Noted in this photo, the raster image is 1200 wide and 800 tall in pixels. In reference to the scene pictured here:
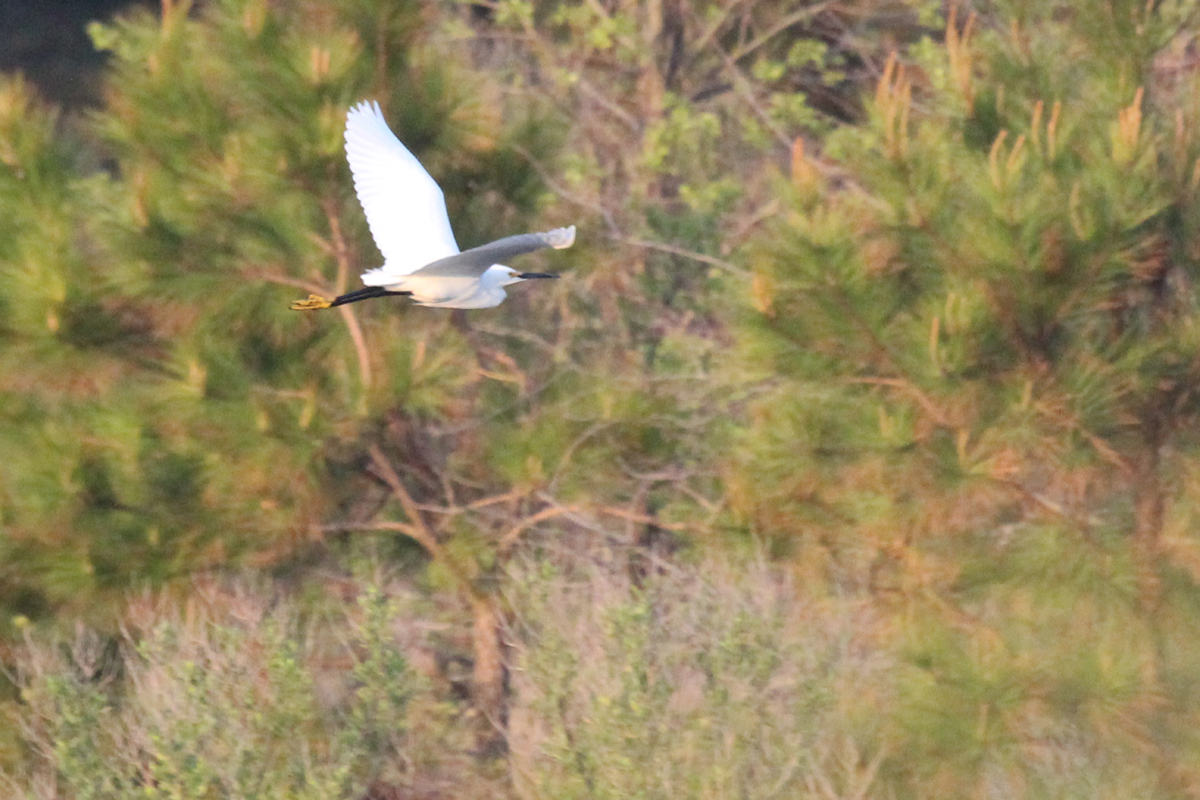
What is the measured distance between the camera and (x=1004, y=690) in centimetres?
446

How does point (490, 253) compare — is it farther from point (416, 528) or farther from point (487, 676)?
point (487, 676)

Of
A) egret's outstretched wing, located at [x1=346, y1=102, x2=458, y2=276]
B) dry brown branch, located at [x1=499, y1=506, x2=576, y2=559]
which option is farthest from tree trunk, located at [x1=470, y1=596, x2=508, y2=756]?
egret's outstretched wing, located at [x1=346, y1=102, x2=458, y2=276]

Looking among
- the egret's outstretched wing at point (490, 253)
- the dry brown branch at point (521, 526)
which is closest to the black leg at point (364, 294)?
the egret's outstretched wing at point (490, 253)

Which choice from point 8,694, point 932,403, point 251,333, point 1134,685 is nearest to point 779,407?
point 932,403

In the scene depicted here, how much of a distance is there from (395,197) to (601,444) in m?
1.57

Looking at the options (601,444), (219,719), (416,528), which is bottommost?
(219,719)

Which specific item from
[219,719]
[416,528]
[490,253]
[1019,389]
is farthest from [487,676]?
[490,253]

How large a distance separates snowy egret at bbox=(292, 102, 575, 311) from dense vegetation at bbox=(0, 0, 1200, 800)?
2.45 feet

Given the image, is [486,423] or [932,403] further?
[486,423]

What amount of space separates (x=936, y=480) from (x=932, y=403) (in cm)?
20

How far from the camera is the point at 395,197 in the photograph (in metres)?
4.76

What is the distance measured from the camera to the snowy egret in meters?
4.31

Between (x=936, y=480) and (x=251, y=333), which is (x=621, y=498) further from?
(x=936, y=480)

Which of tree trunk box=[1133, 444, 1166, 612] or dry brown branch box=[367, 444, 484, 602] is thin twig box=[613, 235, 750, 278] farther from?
tree trunk box=[1133, 444, 1166, 612]
